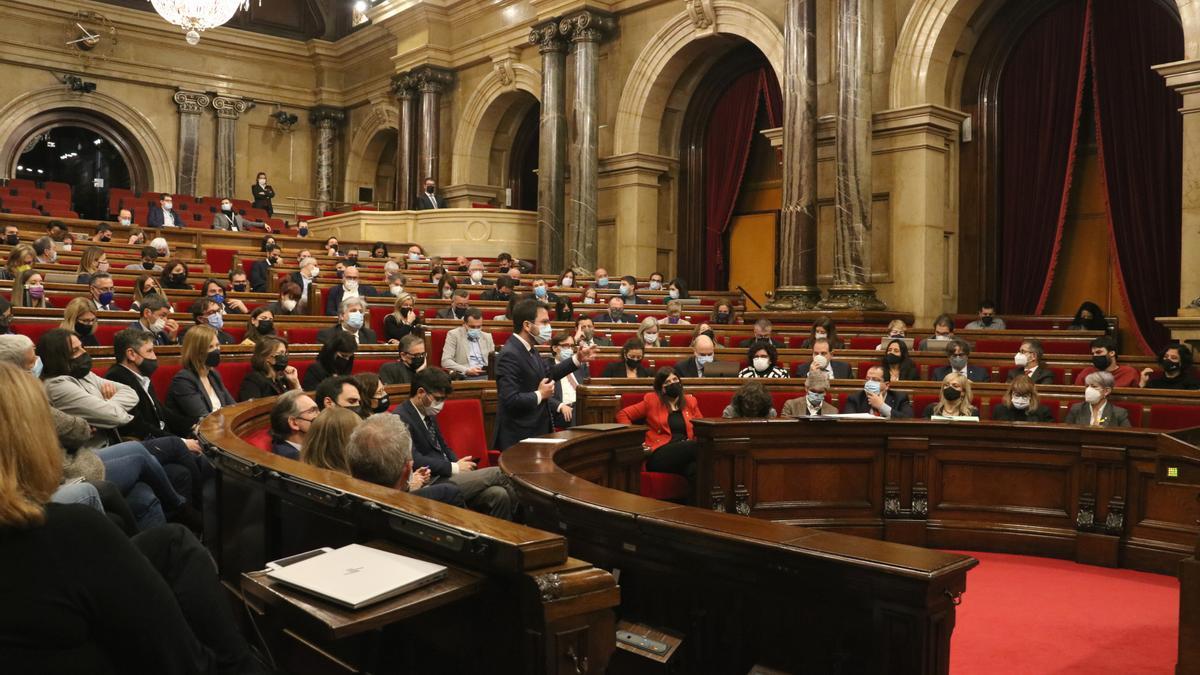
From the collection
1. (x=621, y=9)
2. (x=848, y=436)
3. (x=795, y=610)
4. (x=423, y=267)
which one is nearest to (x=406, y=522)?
(x=795, y=610)

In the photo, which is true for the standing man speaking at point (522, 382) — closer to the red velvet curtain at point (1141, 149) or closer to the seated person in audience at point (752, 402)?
the seated person in audience at point (752, 402)

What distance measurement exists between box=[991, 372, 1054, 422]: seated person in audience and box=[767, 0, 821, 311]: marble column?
216 inches

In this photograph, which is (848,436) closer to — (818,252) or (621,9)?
(818,252)

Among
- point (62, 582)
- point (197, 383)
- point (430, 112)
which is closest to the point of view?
point (62, 582)

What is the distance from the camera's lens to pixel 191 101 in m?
19.4

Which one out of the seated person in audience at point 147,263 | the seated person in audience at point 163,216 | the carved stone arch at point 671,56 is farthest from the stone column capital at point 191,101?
the seated person in audience at point 147,263

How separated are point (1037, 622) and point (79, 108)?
63.8 ft

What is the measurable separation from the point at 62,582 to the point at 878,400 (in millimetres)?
5251

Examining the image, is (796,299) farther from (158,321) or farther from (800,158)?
(158,321)

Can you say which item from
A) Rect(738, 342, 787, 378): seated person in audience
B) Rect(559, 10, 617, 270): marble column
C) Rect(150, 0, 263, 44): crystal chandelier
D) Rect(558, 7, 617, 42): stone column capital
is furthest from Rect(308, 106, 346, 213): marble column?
Rect(738, 342, 787, 378): seated person in audience

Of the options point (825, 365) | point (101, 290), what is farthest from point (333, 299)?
point (825, 365)

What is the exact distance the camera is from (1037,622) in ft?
13.3

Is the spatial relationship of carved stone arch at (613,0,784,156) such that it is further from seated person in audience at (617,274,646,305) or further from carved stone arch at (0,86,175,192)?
carved stone arch at (0,86,175,192)

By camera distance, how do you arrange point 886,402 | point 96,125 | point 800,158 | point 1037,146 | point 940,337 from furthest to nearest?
point 96,125, point 800,158, point 1037,146, point 940,337, point 886,402
